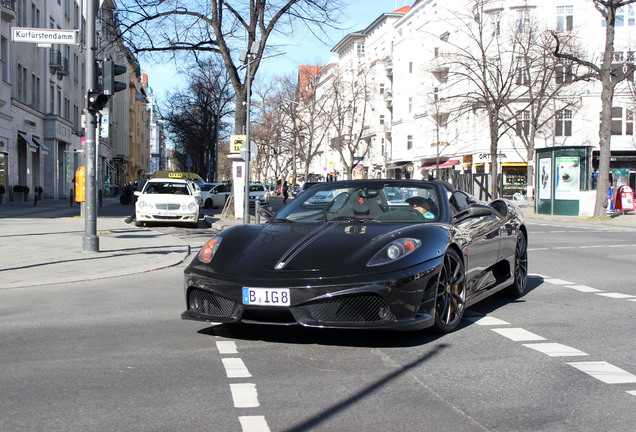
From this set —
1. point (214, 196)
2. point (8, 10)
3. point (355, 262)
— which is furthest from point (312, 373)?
point (214, 196)

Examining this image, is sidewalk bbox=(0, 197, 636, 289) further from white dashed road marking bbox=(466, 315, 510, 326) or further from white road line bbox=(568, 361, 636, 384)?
white road line bbox=(568, 361, 636, 384)

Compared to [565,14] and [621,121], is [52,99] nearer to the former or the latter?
[565,14]

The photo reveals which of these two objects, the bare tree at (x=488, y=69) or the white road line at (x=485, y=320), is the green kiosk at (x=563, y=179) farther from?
the white road line at (x=485, y=320)

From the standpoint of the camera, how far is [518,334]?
5664 mm

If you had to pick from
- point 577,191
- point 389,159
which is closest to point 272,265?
point 577,191

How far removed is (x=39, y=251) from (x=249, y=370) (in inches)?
352

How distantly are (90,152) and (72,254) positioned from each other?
6.03 ft

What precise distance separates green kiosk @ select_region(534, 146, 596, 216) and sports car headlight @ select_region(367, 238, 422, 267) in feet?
80.3

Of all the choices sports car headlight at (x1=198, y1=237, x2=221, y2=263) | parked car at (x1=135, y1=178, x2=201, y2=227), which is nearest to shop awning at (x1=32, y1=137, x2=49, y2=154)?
parked car at (x1=135, y1=178, x2=201, y2=227)

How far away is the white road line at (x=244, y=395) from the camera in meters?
3.76

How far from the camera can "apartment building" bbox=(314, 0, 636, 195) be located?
4459cm

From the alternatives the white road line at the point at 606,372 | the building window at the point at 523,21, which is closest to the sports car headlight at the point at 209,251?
the white road line at the point at 606,372

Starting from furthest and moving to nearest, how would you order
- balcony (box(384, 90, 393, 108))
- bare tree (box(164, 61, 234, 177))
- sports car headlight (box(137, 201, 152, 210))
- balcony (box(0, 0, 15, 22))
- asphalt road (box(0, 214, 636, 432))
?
1. balcony (box(384, 90, 393, 108))
2. bare tree (box(164, 61, 234, 177))
3. balcony (box(0, 0, 15, 22))
4. sports car headlight (box(137, 201, 152, 210))
5. asphalt road (box(0, 214, 636, 432))

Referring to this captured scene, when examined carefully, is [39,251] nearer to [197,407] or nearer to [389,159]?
[197,407]
